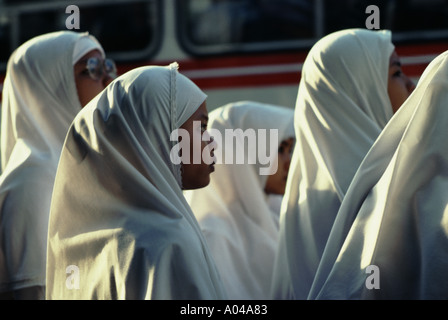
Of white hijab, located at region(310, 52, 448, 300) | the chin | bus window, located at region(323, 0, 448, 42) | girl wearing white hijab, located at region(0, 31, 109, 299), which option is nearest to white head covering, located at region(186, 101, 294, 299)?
girl wearing white hijab, located at region(0, 31, 109, 299)

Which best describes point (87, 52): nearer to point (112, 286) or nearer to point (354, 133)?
point (354, 133)

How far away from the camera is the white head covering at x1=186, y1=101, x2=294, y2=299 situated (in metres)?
4.32

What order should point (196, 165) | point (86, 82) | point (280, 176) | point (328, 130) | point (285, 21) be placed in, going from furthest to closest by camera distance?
point (285, 21) → point (280, 176) → point (86, 82) → point (328, 130) → point (196, 165)

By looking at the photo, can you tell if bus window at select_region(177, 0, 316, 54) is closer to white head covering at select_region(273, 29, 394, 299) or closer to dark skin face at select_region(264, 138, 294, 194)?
dark skin face at select_region(264, 138, 294, 194)

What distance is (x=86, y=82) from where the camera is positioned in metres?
4.00

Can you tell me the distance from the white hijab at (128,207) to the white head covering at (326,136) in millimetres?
971

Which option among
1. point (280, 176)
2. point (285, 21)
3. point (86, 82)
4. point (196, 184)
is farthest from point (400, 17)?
point (196, 184)

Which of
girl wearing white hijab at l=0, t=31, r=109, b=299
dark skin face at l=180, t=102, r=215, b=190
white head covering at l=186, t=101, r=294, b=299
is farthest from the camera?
white head covering at l=186, t=101, r=294, b=299

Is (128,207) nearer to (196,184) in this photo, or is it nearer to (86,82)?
(196,184)

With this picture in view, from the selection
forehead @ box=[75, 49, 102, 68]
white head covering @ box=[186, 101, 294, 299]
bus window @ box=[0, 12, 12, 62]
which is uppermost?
forehead @ box=[75, 49, 102, 68]

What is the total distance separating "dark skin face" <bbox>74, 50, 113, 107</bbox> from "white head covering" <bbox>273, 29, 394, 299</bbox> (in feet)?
2.95

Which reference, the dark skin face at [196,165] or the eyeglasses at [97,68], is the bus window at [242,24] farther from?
the dark skin face at [196,165]

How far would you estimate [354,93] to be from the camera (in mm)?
3734

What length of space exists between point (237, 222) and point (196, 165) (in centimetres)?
165
